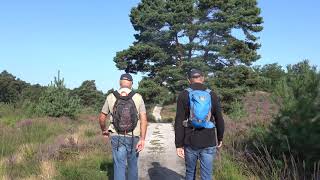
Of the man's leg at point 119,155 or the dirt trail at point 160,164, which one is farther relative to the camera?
the dirt trail at point 160,164

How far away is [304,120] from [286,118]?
1.39 feet

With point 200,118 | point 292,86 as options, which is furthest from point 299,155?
point 200,118

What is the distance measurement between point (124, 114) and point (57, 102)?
20991mm

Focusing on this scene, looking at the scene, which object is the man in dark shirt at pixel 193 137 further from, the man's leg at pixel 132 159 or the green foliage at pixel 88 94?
the green foliage at pixel 88 94

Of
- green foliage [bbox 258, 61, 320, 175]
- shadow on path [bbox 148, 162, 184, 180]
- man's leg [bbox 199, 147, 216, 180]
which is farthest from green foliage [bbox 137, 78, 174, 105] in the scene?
man's leg [bbox 199, 147, 216, 180]

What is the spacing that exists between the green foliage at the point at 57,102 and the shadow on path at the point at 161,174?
56.2 ft

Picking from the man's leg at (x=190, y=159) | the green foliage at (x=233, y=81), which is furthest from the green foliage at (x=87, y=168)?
the green foliage at (x=233, y=81)

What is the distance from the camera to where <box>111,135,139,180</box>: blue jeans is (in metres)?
7.90

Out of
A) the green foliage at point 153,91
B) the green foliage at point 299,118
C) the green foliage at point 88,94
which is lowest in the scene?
the green foliage at point 299,118

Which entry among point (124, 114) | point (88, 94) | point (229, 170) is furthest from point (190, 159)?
point (88, 94)

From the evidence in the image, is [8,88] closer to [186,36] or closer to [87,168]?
[186,36]

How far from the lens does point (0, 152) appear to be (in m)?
16.3

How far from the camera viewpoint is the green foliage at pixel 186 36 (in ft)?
137

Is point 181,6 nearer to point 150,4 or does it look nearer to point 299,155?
point 150,4
